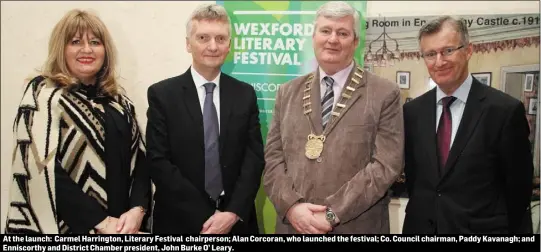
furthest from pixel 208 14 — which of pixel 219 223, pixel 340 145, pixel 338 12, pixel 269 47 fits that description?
pixel 219 223

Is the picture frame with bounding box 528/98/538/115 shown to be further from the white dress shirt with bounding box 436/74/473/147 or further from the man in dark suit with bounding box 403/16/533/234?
the white dress shirt with bounding box 436/74/473/147

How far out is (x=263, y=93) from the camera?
276cm

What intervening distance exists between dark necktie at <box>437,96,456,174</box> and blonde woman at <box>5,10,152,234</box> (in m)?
1.43

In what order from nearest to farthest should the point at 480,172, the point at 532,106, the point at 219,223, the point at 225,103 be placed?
the point at 480,172
the point at 219,223
the point at 225,103
the point at 532,106

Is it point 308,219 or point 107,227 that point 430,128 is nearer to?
Answer: point 308,219

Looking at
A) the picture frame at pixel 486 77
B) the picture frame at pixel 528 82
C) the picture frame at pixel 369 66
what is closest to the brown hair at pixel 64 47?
the picture frame at pixel 369 66

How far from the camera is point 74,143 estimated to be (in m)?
2.24

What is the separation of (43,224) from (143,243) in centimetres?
45

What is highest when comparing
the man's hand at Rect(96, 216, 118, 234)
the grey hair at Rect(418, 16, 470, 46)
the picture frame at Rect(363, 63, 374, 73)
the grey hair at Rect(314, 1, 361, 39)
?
the grey hair at Rect(314, 1, 361, 39)

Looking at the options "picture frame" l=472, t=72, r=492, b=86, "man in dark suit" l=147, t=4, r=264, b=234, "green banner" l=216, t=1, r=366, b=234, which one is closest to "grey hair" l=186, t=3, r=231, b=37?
"man in dark suit" l=147, t=4, r=264, b=234

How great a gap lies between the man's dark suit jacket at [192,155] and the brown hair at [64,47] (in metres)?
0.21

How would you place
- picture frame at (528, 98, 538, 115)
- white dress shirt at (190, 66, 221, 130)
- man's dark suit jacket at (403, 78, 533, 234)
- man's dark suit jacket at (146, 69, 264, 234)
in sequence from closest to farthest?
man's dark suit jacket at (403, 78, 533, 234)
man's dark suit jacket at (146, 69, 264, 234)
white dress shirt at (190, 66, 221, 130)
picture frame at (528, 98, 538, 115)

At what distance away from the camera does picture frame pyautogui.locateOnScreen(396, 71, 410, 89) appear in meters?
2.65

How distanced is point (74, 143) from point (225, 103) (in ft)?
→ 2.31
